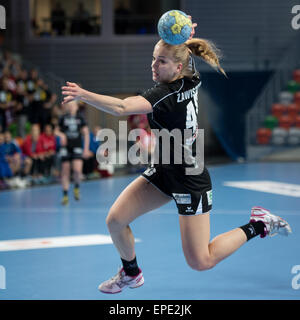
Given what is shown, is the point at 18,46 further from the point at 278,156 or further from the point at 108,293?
the point at 108,293

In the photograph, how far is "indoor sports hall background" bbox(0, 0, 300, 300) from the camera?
5668 millimetres

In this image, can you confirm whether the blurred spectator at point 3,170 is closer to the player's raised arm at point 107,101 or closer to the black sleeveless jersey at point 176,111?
the black sleeveless jersey at point 176,111

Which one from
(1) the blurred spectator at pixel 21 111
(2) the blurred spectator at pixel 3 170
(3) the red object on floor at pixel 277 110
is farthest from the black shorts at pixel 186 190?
(3) the red object on floor at pixel 277 110

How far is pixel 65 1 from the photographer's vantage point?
24484 mm

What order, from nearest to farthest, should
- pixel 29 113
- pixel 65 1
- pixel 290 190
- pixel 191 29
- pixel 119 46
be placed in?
pixel 191 29
pixel 290 190
pixel 29 113
pixel 119 46
pixel 65 1

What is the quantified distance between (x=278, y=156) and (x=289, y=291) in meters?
12.1

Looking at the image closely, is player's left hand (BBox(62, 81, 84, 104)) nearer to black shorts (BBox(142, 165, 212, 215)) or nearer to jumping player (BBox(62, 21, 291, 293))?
jumping player (BBox(62, 21, 291, 293))

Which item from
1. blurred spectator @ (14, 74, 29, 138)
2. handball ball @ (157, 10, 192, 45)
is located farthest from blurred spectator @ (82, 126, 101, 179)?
handball ball @ (157, 10, 192, 45)

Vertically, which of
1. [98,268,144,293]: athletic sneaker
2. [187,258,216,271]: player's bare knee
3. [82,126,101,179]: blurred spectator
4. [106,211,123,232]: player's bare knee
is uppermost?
[106,211,123,232]: player's bare knee

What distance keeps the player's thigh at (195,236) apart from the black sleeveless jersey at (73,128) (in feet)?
19.3

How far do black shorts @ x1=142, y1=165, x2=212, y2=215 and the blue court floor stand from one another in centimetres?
90

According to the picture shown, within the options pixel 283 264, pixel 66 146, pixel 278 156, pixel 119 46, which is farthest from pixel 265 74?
pixel 283 264

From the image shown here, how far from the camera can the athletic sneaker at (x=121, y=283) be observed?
16.2 feet

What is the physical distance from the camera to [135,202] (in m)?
4.65
